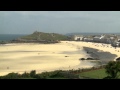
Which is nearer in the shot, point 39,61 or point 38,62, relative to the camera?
point 38,62
